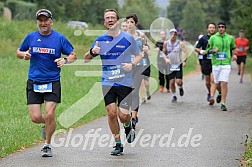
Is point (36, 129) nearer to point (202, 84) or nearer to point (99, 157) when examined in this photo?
point (99, 157)

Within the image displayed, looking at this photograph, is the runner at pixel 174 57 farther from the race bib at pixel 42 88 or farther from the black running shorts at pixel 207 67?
the race bib at pixel 42 88

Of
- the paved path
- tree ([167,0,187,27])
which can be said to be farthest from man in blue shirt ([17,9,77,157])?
tree ([167,0,187,27])

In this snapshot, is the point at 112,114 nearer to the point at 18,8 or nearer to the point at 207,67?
the point at 207,67

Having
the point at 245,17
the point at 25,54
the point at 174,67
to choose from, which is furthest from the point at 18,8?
the point at 25,54

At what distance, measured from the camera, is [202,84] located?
2533 cm

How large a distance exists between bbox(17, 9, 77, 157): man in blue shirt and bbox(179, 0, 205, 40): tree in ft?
297

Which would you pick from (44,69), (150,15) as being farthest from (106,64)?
(150,15)

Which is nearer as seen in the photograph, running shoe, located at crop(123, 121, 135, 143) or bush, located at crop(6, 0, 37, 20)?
running shoe, located at crop(123, 121, 135, 143)

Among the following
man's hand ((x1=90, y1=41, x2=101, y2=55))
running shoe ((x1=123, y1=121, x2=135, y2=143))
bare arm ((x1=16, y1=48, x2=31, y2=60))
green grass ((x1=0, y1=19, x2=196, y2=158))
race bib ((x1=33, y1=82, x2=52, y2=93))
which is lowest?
green grass ((x1=0, y1=19, x2=196, y2=158))

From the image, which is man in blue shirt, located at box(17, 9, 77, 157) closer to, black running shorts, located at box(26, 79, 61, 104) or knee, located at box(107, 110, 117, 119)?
black running shorts, located at box(26, 79, 61, 104)

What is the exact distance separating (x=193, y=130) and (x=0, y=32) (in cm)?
2480

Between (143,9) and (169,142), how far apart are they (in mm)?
93060

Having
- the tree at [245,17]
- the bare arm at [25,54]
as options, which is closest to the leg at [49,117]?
the bare arm at [25,54]

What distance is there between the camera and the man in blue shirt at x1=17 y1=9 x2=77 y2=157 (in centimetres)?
965
